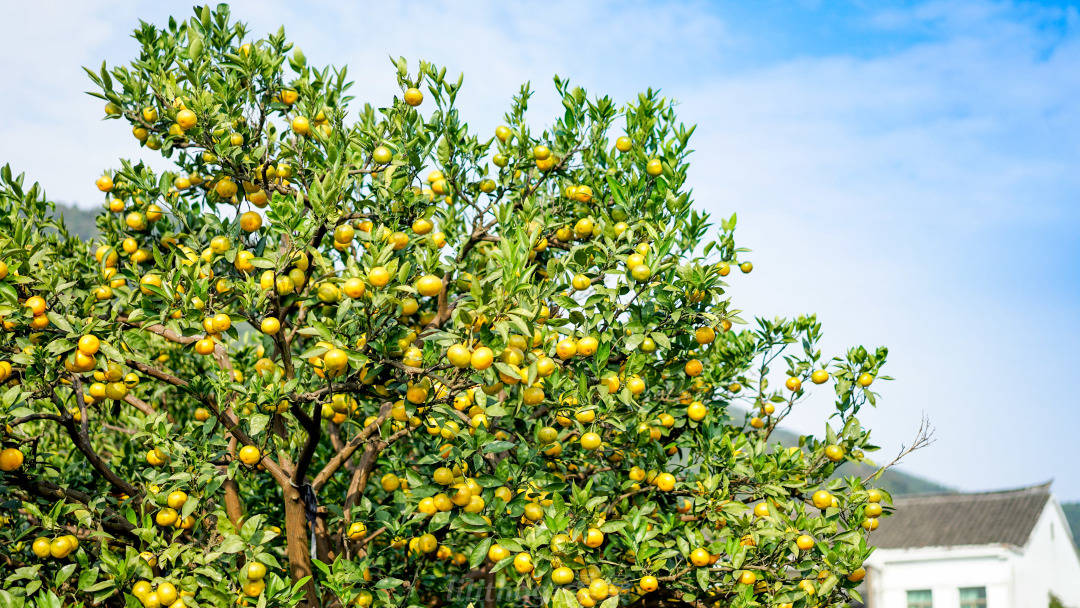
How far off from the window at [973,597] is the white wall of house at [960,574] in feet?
0.33

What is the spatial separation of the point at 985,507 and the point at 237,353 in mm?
23946

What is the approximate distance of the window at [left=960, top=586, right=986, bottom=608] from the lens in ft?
64.3

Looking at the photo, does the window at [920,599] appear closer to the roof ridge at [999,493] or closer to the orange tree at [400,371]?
the roof ridge at [999,493]

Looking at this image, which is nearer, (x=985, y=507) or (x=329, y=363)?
(x=329, y=363)

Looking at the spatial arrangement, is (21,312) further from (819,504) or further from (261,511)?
(819,504)

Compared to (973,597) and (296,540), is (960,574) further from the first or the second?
(296,540)

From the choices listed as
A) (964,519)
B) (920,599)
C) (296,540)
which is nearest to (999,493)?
(964,519)

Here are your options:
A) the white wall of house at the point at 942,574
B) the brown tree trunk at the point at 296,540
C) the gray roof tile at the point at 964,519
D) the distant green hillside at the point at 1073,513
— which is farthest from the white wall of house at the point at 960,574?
the distant green hillside at the point at 1073,513

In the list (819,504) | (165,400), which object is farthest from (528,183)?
(165,400)

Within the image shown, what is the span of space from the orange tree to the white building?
17646mm

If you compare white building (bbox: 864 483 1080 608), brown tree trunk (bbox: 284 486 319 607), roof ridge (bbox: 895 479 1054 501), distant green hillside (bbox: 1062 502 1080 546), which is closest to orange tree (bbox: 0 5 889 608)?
brown tree trunk (bbox: 284 486 319 607)

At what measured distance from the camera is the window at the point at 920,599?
65.6 feet

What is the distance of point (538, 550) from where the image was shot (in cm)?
385

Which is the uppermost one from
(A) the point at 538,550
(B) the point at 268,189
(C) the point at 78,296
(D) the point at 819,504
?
(B) the point at 268,189
